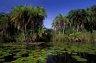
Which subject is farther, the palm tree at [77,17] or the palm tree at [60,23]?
the palm tree at [60,23]

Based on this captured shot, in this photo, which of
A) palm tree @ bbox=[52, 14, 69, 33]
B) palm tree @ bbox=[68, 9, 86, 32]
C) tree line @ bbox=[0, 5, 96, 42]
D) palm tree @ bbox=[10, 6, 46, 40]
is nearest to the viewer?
tree line @ bbox=[0, 5, 96, 42]

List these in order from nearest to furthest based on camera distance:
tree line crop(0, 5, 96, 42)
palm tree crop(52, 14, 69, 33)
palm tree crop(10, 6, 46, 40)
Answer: tree line crop(0, 5, 96, 42) < palm tree crop(10, 6, 46, 40) < palm tree crop(52, 14, 69, 33)

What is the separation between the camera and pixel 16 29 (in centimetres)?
4538

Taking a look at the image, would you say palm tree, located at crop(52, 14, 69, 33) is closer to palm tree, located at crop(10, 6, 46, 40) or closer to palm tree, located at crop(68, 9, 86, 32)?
palm tree, located at crop(68, 9, 86, 32)

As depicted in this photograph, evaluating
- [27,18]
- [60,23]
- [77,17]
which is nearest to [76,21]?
[77,17]

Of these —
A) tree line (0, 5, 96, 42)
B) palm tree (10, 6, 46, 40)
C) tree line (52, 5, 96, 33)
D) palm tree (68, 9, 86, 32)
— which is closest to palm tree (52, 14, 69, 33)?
tree line (52, 5, 96, 33)

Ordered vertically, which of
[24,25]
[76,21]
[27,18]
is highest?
[76,21]

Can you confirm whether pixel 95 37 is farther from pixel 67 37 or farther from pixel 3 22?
pixel 3 22

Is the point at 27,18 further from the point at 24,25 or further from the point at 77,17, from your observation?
the point at 77,17

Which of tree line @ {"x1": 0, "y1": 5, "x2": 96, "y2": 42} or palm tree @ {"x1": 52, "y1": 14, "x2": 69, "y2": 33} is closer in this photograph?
tree line @ {"x1": 0, "y1": 5, "x2": 96, "y2": 42}

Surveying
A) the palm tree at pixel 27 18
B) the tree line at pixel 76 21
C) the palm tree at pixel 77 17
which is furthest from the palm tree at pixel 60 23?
the palm tree at pixel 27 18

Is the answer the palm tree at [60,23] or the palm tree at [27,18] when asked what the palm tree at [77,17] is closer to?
the palm tree at [60,23]

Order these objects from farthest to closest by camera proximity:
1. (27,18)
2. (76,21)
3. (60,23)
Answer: (60,23), (76,21), (27,18)

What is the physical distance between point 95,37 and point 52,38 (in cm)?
1032
